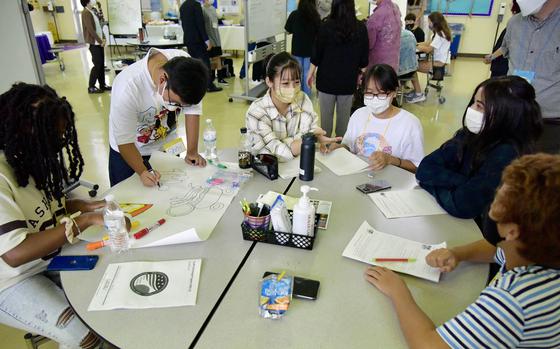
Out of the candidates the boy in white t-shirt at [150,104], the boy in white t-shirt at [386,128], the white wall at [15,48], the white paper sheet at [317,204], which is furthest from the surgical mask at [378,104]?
the white wall at [15,48]

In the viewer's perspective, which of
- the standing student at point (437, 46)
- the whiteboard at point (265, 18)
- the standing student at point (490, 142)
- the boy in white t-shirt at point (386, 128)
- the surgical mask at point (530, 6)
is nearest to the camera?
the standing student at point (490, 142)

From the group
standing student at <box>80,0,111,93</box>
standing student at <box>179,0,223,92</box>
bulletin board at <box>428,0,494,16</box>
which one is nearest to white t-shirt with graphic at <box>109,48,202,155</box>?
standing student at <box>179,0,223,92</box>

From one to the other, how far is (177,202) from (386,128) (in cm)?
119

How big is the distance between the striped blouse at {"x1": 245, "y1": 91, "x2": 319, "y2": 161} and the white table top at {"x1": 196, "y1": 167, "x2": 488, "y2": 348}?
2.39ft

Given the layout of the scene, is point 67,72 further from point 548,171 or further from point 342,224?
point 548,171

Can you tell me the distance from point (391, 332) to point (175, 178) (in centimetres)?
117

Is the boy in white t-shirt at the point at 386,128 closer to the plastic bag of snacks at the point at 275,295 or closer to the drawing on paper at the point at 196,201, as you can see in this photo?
the drawing on paper at the point at 196,201

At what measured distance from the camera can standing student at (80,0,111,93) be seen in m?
5.72

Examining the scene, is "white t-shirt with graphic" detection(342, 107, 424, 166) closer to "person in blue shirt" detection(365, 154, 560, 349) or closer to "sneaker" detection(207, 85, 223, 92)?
"person in blue shirt" detection(365, 154, 560, 349)

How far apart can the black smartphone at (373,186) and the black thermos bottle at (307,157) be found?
23 cm

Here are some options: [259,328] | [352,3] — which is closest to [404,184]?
[259,328]

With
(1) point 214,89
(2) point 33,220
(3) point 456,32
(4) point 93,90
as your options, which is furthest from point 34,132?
(3) point 456,32

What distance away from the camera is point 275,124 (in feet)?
6.91

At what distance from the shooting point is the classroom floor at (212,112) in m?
3.49
